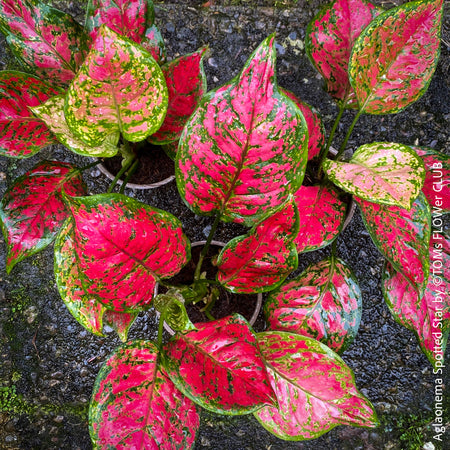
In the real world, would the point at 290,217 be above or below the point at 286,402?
above

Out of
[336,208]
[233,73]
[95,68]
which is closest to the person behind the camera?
[95,68]

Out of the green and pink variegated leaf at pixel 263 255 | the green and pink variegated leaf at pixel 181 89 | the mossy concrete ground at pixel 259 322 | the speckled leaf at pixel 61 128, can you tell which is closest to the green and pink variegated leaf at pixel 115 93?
the speckled leaf at pixel 61 128

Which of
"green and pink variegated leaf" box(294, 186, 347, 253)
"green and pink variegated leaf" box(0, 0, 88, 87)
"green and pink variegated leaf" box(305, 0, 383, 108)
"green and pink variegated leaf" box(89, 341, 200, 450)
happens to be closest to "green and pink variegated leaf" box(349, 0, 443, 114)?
"green and pink variegated leaf" box(305, 0, 383, 108)

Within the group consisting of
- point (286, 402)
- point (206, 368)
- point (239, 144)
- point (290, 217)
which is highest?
point (239, 144)

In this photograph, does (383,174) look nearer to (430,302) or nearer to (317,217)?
(317,217)

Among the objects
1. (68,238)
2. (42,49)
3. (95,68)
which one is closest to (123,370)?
(68,238)

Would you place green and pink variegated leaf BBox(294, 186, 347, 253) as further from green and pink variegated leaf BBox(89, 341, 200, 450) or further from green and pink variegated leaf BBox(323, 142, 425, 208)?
green and pink variegated leaf BBox(89, 341, 200, 450)

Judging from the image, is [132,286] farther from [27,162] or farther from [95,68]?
[27,162]
